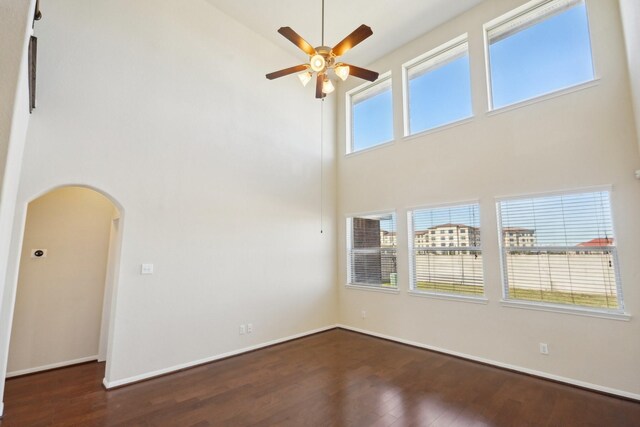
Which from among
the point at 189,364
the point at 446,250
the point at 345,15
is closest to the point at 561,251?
the point at 446,250

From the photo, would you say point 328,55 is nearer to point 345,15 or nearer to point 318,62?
point 318,62

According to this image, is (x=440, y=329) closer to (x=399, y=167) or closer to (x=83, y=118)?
(x=399, y=167)

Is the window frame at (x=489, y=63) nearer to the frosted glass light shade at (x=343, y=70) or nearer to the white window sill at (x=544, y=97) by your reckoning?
the white window sill at (x=544, y=97)

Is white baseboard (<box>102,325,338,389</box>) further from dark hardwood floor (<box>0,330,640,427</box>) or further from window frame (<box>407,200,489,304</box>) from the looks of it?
window frame (<box>407,200,489,304</box>)

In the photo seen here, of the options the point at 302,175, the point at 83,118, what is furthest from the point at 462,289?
the point at 83,118

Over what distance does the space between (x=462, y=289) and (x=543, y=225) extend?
4.41 feet

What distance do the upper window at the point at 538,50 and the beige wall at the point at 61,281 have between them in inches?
231

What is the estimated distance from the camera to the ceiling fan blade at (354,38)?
110 inches

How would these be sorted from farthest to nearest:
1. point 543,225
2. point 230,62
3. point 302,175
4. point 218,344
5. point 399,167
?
point 302,175
point 399,167
point 230,62
point 218,344
point 543,225

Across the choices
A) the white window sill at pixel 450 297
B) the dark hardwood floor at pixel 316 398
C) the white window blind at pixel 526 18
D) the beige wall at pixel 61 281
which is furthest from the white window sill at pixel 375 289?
the white window blind at pixel 526 18

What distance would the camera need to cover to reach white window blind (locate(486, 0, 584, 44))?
396 centimetres

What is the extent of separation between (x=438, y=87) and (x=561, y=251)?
304 centimetres

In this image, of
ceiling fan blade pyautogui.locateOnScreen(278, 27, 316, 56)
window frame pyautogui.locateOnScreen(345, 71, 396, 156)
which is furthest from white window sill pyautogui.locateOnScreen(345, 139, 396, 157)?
ceiling fan blade pyautogui.locateOnScreen(278, 27, 316, 56)

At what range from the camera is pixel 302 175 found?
18.5 ft
